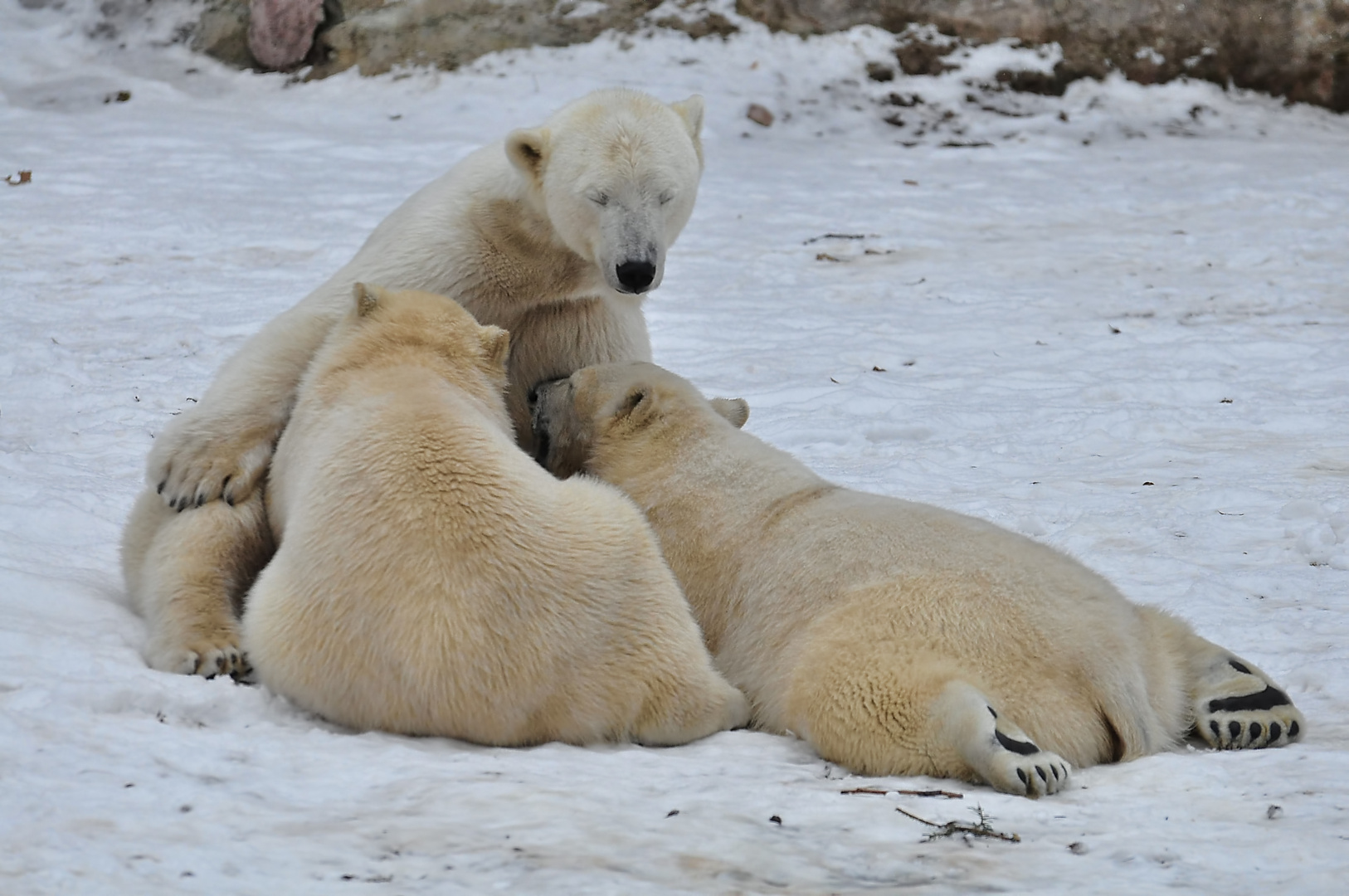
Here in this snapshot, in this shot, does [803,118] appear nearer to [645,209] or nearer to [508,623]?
[645,209]

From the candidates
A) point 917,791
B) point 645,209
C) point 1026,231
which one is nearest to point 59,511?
point 645,209

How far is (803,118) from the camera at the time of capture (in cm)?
1261

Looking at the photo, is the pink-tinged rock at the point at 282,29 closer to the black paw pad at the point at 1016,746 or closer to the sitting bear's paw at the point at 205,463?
the sitting bear's paw at the point at 205,463

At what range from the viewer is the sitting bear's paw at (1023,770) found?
288cm

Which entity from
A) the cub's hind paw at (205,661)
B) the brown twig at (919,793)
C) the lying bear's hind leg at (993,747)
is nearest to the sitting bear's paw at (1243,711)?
the lying bear's hind leg at (993,747)

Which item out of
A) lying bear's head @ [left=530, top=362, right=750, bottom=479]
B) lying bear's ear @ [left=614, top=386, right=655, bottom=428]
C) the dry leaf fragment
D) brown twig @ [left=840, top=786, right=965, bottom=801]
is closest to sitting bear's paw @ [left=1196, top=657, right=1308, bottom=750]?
brown twig @ [left=840, top=786, right=965, bottom=801]

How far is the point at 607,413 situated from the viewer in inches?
167

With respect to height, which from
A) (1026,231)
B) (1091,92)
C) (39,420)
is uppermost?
(1091,92)

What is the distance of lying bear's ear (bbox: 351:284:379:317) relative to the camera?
382 centimetres

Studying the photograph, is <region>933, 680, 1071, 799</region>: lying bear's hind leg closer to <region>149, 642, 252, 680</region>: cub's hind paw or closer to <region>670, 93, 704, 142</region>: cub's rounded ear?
<region>149, 642, 252, 680</region>: cub's hind paw

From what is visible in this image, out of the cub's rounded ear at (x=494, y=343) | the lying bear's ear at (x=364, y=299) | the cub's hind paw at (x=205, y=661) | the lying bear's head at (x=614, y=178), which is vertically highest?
the lying bear's head at (x=614, y=178)

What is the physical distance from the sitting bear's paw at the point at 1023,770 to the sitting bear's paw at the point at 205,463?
7.33 ft

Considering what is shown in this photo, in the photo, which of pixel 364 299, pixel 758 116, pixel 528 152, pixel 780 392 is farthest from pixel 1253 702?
pixel 758 116

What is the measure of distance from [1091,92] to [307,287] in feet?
24.6
